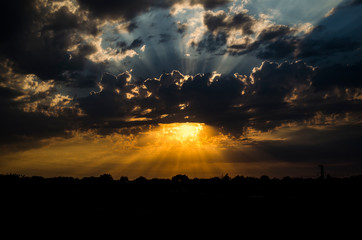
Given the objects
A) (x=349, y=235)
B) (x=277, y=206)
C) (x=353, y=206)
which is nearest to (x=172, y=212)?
(x=277, y=206)

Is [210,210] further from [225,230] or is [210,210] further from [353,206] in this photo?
[353,206]

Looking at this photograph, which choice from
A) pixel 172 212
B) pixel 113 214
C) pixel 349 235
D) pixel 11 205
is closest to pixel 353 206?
pixel 349 235

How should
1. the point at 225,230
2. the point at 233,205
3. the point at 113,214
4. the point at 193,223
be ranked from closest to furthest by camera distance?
1. the point at 225,230
2. the point at 193,223
3. the point at 113,214
4. the point at 233,205

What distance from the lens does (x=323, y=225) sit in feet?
122

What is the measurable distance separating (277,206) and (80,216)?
30597 millimetres

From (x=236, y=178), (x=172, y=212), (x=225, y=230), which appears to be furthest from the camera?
(x=236, y=178)

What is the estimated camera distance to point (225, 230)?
35.9 m

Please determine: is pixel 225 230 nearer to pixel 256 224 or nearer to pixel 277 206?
pixel 256 224

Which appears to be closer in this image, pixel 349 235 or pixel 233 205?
pixel 349 235

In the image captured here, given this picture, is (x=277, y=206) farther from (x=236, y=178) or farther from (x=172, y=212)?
(x=236, y=178)

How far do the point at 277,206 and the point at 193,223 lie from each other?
16.3 m

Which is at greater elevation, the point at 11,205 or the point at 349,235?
the point at 11,205

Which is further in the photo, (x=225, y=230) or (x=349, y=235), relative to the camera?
(x=225, y=230)

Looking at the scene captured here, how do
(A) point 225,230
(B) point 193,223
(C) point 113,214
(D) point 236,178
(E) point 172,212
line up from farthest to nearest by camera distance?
(D) point 236,178 → (E) point 172,212 → (C) point 113,214 → (B) point 193,223 → (A) point 225,230
